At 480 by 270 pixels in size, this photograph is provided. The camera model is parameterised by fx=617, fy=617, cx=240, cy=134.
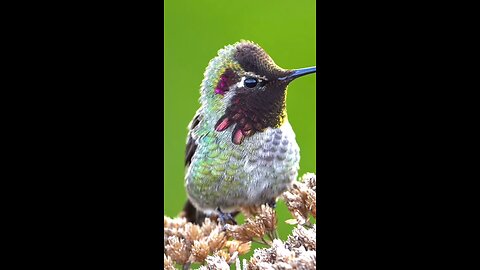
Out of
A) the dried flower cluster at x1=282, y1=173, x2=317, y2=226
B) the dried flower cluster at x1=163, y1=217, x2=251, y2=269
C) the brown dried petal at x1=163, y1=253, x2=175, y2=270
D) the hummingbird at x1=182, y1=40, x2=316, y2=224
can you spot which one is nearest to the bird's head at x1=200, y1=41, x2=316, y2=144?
the hummingbird at x1=182, y1=40, x2=316, y2=224

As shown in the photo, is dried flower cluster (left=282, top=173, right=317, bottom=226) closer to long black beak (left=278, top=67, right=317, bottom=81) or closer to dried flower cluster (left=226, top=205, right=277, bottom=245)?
dried flower cluster (left=226, top=205, right=277, bottom=245)

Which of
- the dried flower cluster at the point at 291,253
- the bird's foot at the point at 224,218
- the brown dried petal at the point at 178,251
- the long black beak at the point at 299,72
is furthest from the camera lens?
the bird's foot at the point at 224,218

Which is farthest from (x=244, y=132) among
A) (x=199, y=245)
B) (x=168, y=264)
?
(x=168, y=264)

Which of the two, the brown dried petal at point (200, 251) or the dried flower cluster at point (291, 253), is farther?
the brown dried petal at point (200, 251)

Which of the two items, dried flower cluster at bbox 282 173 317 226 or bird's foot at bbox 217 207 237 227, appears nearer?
dried flower cluster at bbox 282 173 317 226

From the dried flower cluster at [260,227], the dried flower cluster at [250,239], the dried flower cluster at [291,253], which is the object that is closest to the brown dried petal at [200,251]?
the dried flower cluster at [250,239]

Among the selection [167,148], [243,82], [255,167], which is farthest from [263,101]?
[167,148]

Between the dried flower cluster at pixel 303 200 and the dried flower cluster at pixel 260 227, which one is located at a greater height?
the dried flower cluster at pixel 303 200

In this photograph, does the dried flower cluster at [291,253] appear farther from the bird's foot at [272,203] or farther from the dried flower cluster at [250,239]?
the bird's foot at [272,203]
